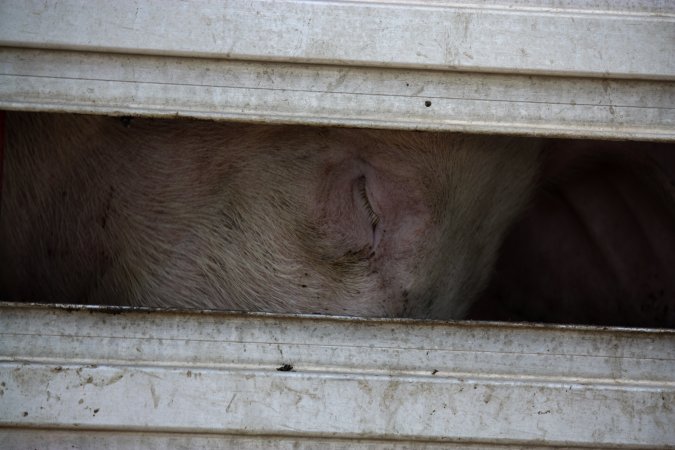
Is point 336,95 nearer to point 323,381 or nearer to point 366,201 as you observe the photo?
point 366,201

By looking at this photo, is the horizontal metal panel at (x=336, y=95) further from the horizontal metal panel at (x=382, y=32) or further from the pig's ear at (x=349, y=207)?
the pig's ear at (x=349, y=207)

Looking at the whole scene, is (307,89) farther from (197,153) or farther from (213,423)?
(213,423)

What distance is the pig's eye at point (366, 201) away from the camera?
4.84 feet

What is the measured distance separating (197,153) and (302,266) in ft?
0.95

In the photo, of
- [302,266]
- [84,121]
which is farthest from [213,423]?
[84,121]

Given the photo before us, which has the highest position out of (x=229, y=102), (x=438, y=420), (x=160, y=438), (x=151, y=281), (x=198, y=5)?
(x=198, y=5)


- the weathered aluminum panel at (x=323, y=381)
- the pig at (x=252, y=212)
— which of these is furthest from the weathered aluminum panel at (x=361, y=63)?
the weathered aluminum panel at (x=323, y=381)

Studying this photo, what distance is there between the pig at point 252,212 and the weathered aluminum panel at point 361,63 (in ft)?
0.68

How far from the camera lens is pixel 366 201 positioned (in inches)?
58.2

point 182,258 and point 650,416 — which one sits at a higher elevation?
point 182,258

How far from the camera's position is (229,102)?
1.25 m

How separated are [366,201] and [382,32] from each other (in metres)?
0.34

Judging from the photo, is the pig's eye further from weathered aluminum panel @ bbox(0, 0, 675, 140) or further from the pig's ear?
weathered aluminum panel @ bbox(0, 0, 675, 140)

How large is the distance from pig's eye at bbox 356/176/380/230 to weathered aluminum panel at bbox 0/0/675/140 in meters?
0.24
